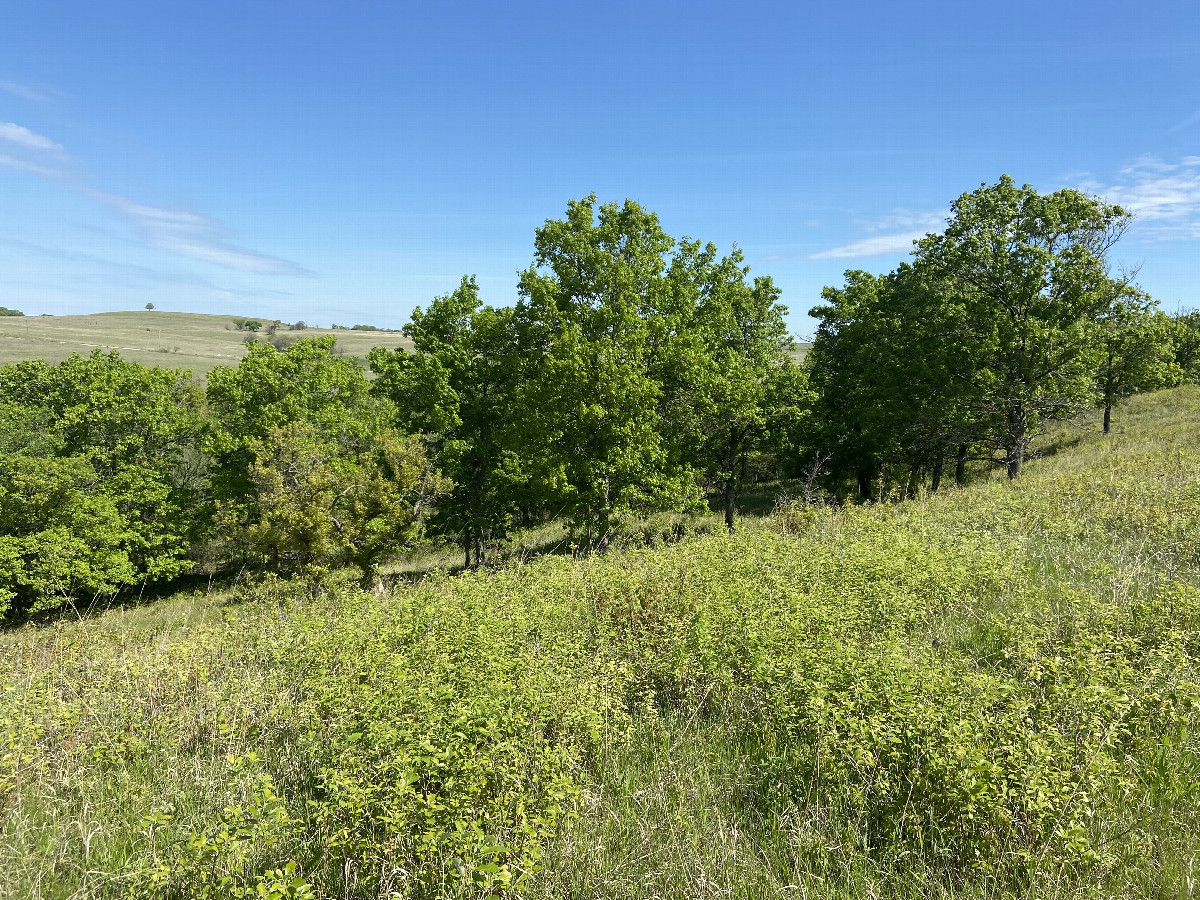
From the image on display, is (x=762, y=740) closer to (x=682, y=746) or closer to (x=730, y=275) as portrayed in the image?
(x=682, y=746)

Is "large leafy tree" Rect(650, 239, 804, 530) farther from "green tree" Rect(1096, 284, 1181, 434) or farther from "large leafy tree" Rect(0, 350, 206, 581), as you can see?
"large leafy tree" Rect(0, 350, 206, 581)

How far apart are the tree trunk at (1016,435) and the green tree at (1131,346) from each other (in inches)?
124

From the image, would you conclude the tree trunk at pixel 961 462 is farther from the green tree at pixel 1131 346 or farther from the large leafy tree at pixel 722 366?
the large leafy tree at pixel 722 366

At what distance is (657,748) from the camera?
4.79 metres

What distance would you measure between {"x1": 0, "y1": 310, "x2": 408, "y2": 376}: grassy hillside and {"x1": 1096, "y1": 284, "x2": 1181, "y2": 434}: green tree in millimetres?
92716

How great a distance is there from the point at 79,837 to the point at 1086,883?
20.8ft

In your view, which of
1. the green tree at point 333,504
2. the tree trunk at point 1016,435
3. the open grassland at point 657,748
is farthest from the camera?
the tree trunk at point 1016,435

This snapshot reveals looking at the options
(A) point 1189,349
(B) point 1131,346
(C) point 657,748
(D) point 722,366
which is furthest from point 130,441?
(A) point 1189,349

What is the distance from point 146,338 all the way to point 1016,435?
151 meters

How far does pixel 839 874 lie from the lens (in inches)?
135

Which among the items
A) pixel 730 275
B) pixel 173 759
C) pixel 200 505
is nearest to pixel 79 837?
pixel 173 759

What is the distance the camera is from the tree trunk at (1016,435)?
21453 mm

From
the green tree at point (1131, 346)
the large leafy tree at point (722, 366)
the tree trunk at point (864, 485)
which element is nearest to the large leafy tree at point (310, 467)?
the large leafy tree at point (722, 366)

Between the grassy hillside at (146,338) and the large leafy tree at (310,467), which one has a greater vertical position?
the grassy hillside at (146,338)
